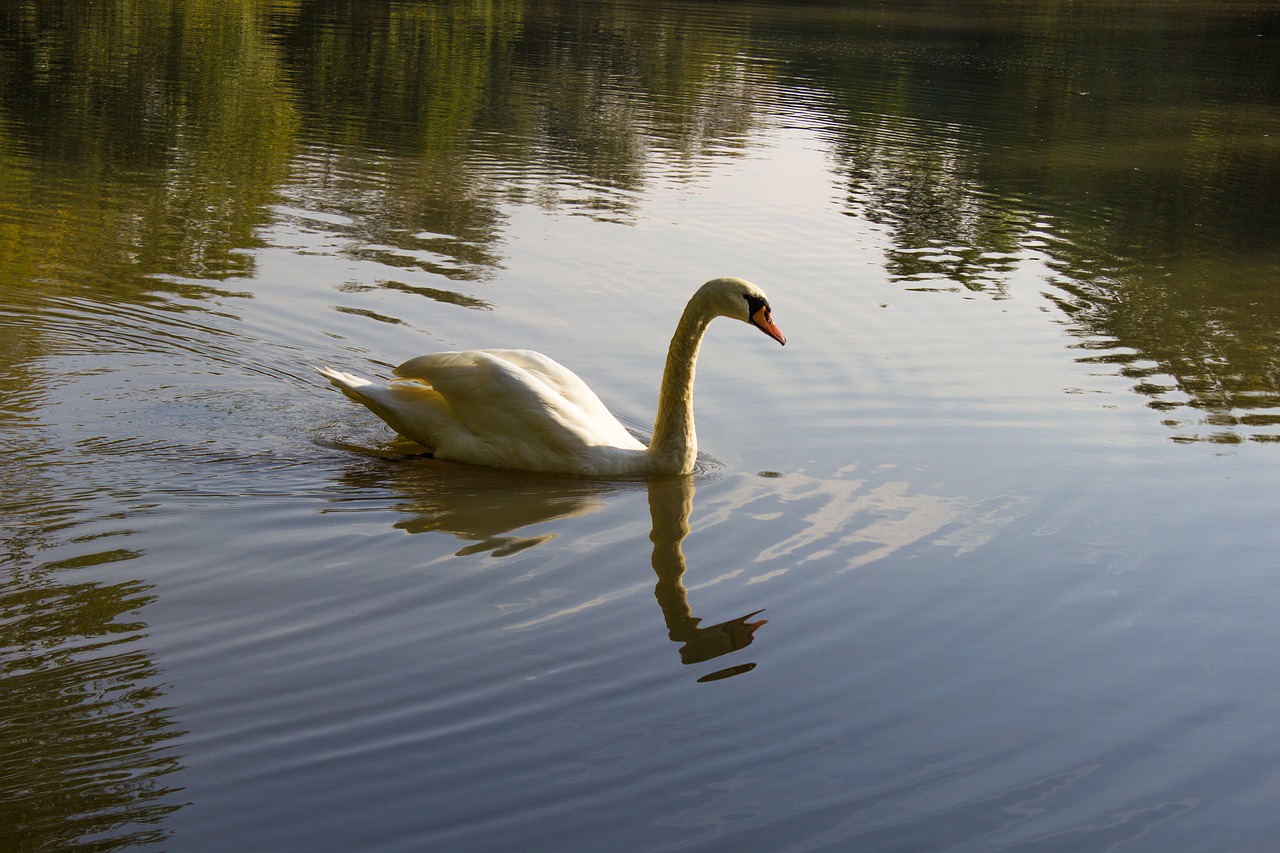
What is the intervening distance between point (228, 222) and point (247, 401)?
5.26 m

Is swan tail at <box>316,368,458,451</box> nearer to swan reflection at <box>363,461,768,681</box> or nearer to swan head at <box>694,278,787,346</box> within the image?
swan reflection at <box>363,461,768,681</box>

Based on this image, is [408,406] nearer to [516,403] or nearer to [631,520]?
[516,403]

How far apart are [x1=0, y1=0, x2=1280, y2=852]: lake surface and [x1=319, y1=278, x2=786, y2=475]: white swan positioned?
0.17 meters

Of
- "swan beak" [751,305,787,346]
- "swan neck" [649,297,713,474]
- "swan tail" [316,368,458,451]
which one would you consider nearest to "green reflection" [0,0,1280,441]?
"swan beak" [751,305,787,346]

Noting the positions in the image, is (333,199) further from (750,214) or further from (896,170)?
(896,170)

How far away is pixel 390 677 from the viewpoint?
522 cm

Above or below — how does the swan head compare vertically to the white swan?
above

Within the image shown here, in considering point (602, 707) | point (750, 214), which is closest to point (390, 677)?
point (602, 707)

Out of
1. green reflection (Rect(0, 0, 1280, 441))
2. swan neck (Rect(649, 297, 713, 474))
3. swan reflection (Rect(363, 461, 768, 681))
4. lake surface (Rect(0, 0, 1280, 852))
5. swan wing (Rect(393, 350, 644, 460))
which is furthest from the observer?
green reflection (Rect(0, 0, 1280, 441))

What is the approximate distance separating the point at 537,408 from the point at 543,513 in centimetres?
71

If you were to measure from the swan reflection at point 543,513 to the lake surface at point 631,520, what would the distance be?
0.03 meters

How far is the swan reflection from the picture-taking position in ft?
19.5

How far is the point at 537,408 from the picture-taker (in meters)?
7.62

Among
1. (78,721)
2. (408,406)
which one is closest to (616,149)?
(408,406)
